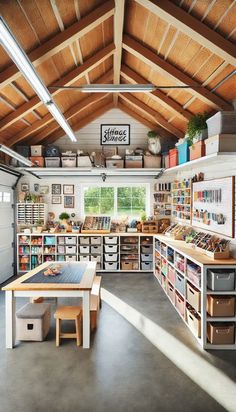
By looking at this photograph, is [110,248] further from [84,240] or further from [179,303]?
[179,303]

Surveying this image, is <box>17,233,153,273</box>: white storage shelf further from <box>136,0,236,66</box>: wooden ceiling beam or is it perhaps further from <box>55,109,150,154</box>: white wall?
<box>136,0,236,66</box>: wooden ceiling beam

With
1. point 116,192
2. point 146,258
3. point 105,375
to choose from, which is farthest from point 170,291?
point 116,192

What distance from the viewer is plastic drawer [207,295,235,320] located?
12.7 feet

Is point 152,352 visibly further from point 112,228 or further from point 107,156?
point 107,156

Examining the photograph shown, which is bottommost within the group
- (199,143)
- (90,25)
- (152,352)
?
(152,352)

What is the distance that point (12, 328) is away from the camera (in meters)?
3.89

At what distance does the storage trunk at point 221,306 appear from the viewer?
12.7ft

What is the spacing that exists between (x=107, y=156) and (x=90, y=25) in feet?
13.8

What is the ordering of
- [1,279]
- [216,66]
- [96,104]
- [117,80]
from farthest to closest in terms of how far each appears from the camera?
[96,104]
[1,279]
[117,80]
[216,66]

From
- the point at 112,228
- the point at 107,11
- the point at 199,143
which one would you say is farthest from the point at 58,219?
the point at 107,11

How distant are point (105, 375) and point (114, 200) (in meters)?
5.57

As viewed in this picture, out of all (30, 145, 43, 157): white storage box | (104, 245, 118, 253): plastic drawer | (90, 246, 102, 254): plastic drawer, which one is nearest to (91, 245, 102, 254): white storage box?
(90, 246, 102, 254): plastic drawer

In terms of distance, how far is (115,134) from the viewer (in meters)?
8.19

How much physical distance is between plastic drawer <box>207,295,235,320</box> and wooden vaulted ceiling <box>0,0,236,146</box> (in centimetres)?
309
